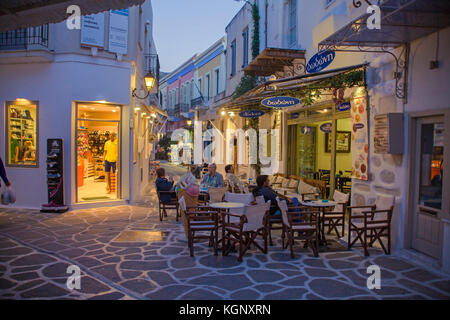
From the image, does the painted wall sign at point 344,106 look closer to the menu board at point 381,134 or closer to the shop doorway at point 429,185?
the menu board at point 381,134

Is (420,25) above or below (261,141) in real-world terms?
above

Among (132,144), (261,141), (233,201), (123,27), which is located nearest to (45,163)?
(132,144)

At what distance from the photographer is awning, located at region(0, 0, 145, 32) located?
409cm

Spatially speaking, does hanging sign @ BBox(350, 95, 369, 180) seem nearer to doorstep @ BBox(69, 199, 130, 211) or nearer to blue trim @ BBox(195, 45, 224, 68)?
doorstep @ BBox(69, 199, 130, 211)

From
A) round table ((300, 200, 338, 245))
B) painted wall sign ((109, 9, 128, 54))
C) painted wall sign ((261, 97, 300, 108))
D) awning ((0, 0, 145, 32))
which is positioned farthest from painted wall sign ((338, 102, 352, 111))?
painted wall sign ((109, 9, 128, 54))

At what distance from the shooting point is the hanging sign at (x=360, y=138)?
7.02 m

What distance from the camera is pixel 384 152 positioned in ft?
20.2

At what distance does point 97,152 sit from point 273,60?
752 centimetres

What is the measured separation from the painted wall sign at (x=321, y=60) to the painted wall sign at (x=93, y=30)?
6.27 meters

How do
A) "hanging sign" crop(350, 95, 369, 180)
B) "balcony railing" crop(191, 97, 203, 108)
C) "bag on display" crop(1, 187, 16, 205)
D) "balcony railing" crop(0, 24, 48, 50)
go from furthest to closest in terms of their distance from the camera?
"balcony railing" crop(191, 97, 203, 108)
"balcony railing" crop(0, 24, 48, 50)
"hanging sign" crop(350, 95, 369, 180)
"bag on display" crop(1, 187, 16, 205)

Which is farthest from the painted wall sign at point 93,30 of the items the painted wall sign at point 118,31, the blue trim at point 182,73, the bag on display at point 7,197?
the blue trim at point 182,73

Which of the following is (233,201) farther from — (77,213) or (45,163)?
(45,163)

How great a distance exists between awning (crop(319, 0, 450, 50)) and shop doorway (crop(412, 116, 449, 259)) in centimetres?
142
